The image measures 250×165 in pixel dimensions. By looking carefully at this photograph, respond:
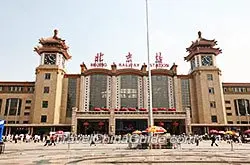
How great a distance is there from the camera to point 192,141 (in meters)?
33.1

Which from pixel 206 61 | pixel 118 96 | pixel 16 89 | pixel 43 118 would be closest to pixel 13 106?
pixel 16 89

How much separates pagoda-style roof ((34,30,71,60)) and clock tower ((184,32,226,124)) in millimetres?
28290

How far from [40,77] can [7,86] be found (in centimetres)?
799

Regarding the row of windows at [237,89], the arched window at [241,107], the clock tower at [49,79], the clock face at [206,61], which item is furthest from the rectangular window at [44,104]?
the arched window at [241,107]

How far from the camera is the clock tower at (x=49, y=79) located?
44.5m

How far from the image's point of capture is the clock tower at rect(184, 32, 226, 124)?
150 ft

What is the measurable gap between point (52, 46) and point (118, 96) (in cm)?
1776

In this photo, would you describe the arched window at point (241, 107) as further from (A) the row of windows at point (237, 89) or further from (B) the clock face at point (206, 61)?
(B) the clock face at point (206, 61)

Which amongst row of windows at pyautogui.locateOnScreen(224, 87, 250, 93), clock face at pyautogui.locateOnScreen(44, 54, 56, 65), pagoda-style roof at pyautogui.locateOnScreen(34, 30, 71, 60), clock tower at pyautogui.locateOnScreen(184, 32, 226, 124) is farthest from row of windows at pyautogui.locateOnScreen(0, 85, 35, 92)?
row of windows at pyautogui.locateOnScreen(224, 87, 250, 93)

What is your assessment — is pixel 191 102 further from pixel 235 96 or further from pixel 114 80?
pixel 114 80

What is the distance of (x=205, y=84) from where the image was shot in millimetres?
47812

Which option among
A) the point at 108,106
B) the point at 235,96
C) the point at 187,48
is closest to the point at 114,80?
the point at 108,106

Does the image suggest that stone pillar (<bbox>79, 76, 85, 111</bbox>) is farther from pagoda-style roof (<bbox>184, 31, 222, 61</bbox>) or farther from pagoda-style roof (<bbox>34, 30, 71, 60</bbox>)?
pagoda-style roof (<bbox>184, 31, 222, 61</bbox>)

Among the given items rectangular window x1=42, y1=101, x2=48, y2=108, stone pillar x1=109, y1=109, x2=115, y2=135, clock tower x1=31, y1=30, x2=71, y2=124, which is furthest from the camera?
rectangular window x1=42, y1=101, x2=48, y2=108
